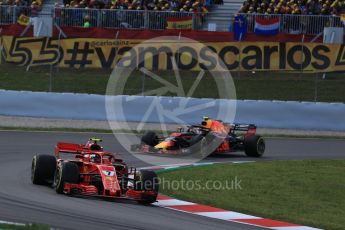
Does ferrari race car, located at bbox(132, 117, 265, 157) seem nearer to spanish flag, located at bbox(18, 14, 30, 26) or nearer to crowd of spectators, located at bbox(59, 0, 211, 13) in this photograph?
crowd of spectators, located at bbox(59, 0, 211, 13)

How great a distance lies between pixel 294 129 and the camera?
79.6 feet

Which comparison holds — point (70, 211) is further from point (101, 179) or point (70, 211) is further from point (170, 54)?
point (170, 54)

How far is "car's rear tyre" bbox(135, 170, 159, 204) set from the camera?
12164 millimetres

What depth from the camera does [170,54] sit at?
30.0m

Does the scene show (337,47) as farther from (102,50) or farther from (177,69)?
(102,50)

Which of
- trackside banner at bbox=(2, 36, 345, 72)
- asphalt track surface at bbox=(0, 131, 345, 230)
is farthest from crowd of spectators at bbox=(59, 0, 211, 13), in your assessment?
asphalt track surface at bbox=(0, 131, 345, 230)

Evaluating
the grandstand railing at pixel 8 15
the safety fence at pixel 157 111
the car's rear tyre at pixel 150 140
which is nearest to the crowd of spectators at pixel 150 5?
the grandstand railing at pixel 8 15

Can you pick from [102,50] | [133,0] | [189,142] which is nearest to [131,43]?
→ [102,50]

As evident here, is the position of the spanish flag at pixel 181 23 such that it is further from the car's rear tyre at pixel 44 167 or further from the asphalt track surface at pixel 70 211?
the car's rear tyre at pixel 44 167

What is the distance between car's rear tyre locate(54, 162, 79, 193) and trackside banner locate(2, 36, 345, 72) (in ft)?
58.3

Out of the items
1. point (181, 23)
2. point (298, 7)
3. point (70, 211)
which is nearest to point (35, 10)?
point (181, 23)

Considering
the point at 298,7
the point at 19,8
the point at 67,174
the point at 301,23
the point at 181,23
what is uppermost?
the point at 298,7

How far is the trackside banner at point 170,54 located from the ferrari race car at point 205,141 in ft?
34.6

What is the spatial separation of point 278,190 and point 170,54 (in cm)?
1632
